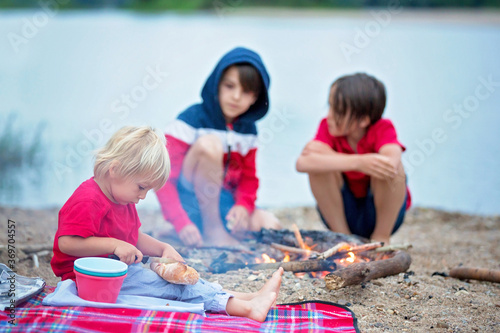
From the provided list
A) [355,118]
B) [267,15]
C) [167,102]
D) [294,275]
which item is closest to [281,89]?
[167,102]

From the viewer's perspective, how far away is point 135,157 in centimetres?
201

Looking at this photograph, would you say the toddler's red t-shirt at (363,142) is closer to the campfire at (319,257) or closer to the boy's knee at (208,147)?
the campfire at (319,257)

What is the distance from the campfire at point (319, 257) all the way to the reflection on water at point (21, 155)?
3.80 m

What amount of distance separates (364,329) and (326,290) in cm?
38

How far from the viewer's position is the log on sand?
2289mm

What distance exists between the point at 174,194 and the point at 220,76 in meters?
0.87

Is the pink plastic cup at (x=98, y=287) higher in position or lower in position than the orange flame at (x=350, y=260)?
higher

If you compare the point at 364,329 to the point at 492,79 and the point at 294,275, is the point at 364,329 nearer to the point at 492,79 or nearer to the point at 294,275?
the point at 294,275

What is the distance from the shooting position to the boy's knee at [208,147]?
3.14 metres

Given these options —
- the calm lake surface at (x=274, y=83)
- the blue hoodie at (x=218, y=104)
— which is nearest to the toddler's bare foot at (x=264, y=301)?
the blue hoodie at (x=218, y=104)

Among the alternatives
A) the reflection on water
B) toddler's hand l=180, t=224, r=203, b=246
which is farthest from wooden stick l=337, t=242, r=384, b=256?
the reflection on water

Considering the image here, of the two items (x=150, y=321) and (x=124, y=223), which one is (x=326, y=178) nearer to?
(x=124, y=223)

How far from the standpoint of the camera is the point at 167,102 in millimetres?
9805

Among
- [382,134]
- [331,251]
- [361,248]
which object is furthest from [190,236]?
[382,134]
